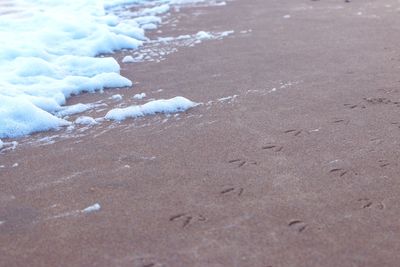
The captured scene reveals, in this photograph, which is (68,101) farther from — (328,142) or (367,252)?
(367,252)

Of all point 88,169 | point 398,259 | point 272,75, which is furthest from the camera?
point 272,75

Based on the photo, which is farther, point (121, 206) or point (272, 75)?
point (272, 75)

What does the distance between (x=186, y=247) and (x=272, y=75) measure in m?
2.61

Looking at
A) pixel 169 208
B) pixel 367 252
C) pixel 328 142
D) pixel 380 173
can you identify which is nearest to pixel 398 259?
pixel 367 252

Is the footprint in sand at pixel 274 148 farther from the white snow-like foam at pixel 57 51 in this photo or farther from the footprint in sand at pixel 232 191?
the white snow-like foam at pixel 57 51

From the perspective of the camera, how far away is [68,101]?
450 centimetres

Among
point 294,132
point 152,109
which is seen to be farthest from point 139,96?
point 294,132

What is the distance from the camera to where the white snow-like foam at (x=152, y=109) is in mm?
4055

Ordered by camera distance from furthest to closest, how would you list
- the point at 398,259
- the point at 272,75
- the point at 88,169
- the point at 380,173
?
the point at 272,75, the point at 88,169, the point at 380,173, the point at 398,259

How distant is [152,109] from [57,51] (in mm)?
2188

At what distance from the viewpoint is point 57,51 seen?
5914mm

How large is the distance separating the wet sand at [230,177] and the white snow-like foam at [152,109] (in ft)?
0.37

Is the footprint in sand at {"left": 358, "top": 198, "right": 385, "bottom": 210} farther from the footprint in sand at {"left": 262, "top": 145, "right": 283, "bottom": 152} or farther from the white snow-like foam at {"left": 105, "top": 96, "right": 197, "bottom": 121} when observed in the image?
the white snow-like foam at {"left": 105, "top": 96, "right": 197, "bottom": 121}

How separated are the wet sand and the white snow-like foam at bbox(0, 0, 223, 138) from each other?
8.8 inches
